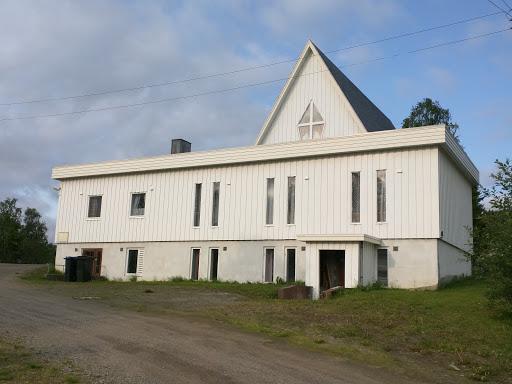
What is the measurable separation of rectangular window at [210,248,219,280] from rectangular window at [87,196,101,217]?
7.69 metres

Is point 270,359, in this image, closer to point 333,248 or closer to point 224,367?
point 224,367

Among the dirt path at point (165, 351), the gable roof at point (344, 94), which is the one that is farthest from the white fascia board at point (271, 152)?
the dirt path at point (165, 351)

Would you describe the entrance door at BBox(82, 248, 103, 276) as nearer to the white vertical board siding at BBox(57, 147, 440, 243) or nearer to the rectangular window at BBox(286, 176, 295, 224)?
the white vertical board siding at BBox(57, 147, 440, 243)

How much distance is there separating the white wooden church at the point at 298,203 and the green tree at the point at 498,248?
628 cm

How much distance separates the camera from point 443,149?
70.5 ft

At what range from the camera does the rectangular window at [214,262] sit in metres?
25.8

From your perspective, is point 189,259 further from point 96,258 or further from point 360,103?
point 360,103

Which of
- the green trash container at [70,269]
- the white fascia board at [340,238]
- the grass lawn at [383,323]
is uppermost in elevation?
the white fascia board at [340,238]

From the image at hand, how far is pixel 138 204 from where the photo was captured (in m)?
28.4

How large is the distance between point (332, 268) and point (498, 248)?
10.1 meters

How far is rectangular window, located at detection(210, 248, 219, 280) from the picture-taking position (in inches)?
1017

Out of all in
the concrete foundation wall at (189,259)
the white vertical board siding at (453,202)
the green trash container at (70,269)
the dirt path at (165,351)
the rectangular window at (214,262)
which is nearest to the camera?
the dirt path at (165,351)

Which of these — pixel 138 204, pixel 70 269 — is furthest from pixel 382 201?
pixel 70 269

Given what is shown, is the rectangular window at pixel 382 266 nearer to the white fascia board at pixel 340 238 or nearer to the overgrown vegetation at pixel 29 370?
the white fascia board at pixel 340 238
